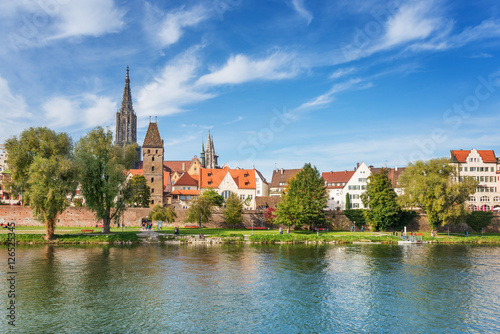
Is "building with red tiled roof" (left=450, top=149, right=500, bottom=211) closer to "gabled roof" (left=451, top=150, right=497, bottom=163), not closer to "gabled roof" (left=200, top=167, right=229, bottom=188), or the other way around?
"gabled roof" (left=451, top=150, right=497, bottom=163)

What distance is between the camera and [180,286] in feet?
93.2

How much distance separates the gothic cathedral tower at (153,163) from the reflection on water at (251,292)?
42926mm

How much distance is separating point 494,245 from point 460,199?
8813 millimetres

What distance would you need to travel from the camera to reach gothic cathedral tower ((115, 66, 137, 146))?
182 metres

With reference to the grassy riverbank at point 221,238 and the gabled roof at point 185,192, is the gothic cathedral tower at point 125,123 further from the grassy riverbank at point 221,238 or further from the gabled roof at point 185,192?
the grassy riverbank at point 221,238

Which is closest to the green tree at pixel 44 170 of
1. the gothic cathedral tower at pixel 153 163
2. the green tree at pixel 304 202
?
the green tree at pixel 304 202

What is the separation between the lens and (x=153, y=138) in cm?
8906

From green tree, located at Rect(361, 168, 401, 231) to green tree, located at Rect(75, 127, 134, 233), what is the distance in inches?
1682

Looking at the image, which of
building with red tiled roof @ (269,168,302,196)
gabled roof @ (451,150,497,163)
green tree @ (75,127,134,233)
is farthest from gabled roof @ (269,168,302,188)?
green tree @ (75,127,134,233)

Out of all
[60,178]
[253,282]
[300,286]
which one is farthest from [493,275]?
[60,178]

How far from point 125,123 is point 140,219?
390 feet

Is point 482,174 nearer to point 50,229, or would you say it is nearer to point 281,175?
point 281,175

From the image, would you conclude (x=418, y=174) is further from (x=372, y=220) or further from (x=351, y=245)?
(x=351, y=245)

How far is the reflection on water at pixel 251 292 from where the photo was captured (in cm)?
2100
